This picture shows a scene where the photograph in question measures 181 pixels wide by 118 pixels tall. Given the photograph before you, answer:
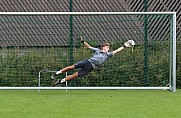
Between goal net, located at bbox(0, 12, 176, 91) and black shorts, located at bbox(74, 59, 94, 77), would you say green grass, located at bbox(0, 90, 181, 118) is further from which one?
goal net, located at bbox(0, 12, 176, 91)

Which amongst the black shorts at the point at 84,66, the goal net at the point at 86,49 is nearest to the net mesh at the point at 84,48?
the goal net at the point at 86,49

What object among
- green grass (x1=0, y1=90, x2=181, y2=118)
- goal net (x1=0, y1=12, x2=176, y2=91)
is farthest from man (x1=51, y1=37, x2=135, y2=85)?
goal net (x1=0, y1=12, x2=176, y2=91)

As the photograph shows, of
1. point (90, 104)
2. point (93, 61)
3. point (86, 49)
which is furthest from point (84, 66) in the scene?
point (90, 104)

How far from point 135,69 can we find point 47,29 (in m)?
2.57

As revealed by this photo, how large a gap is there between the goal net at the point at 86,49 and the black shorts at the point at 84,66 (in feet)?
3.50

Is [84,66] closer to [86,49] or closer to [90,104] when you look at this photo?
[86,49]

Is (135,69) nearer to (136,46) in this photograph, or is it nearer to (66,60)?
(136,46)

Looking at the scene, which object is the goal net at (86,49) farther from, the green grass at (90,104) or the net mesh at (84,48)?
the green grass at (90,104)

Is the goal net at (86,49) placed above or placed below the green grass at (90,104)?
above

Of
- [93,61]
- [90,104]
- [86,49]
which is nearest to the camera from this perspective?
[90,104]

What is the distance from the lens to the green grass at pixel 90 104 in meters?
9.63

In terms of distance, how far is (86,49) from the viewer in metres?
14.8

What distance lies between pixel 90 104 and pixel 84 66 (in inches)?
103

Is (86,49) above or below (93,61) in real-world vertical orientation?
above
